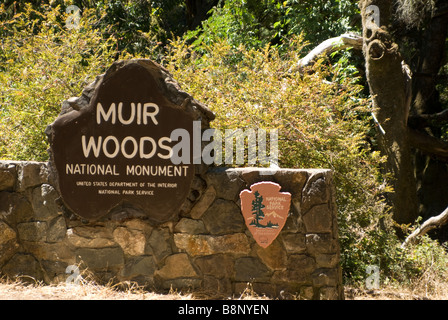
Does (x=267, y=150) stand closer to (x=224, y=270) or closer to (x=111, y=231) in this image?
(x=224, y=270)

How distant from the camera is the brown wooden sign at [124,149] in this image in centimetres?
442

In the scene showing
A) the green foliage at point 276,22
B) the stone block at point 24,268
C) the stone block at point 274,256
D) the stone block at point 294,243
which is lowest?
the stone block at point 24,268

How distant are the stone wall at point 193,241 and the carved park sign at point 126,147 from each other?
0.16 meters

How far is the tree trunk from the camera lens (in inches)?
296

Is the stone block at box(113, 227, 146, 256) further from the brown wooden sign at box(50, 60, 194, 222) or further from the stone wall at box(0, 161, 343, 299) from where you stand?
the brown wooden sign at box(50, 60, 194, 222)

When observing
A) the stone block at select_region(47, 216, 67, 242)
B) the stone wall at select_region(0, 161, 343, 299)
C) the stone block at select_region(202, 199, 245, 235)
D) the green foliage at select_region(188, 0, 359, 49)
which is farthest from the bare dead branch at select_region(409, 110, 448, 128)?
the stone block at select_region(47, 216, 67, 242)

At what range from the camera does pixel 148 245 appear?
178 inches

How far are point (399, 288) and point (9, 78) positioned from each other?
5.54 meters

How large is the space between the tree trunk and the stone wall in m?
3.74

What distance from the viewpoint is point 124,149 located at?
4.48 m

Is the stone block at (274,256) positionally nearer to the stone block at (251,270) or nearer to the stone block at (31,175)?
the stone block at (251,270)

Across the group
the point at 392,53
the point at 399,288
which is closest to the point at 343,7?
the point at 392,53

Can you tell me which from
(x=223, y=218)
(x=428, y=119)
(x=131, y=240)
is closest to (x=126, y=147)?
(x=131, y=240)

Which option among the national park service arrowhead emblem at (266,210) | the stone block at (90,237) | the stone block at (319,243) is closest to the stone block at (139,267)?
the stone block at (90,237)
